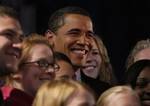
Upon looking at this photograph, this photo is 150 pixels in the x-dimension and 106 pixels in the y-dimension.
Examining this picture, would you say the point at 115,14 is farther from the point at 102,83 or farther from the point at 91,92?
the point at 91,92

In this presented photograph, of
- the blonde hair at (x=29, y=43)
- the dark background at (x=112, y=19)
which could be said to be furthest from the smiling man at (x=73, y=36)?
the dark background at (x=112, y=19)

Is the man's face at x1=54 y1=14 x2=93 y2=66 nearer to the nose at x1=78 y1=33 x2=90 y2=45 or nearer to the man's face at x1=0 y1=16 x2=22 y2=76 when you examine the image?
the nose at x1=78 y1=33 x2=90 y2=45

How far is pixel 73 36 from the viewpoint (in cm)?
549

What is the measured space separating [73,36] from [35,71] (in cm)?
63

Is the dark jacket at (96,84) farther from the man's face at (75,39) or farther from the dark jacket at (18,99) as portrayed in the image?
the dark jacket at (18,99)

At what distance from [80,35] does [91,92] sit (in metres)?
1.14

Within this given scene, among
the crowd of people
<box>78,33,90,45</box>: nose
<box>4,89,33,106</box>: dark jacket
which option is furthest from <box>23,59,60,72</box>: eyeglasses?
<box>78,33,90,45</box>: nose

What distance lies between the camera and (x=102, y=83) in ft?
17.5

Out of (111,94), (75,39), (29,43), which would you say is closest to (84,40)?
(75,39)

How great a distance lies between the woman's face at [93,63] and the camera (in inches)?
224

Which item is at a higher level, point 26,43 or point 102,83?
point 26,43

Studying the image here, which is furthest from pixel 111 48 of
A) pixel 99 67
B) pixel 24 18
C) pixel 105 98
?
pixel 105 98

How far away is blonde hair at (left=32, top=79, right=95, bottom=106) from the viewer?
13.9 ft

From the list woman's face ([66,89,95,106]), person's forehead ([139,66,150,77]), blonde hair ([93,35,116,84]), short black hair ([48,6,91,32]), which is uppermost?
short black hair ([48,6,91,32])
